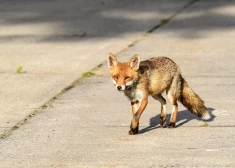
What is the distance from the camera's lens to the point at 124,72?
7500 millimetres

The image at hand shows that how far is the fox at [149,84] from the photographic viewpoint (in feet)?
24.7

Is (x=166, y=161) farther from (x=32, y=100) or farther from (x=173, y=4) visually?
(x=173, y=4)

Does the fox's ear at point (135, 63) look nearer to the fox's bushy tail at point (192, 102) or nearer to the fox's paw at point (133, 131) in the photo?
the fox's paw at point (133, 131)

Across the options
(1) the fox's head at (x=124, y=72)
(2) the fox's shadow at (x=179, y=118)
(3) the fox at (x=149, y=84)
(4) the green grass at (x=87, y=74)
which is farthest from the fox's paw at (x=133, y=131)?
(4) the green grass at (x=87, y=74)

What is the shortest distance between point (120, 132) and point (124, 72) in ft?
2.35

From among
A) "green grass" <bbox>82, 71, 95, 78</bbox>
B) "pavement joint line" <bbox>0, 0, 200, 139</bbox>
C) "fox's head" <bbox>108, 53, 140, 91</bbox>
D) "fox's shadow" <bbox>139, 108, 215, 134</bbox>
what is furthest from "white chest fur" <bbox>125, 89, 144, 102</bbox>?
"green grass" <bbox>82, 71, 95, 78</bbox>

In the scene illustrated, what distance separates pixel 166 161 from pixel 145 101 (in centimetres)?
108

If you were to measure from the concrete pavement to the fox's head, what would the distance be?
57cm

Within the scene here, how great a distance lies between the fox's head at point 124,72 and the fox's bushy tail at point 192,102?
92cm

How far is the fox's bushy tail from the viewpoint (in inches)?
326

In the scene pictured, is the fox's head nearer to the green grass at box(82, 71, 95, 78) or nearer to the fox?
the fox

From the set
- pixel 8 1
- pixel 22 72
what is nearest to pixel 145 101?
pixel 22 72

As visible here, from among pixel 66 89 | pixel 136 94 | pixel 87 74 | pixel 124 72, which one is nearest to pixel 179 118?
pixel 136 94

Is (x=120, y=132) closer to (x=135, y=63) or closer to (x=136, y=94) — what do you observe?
(x=136, y=94)
